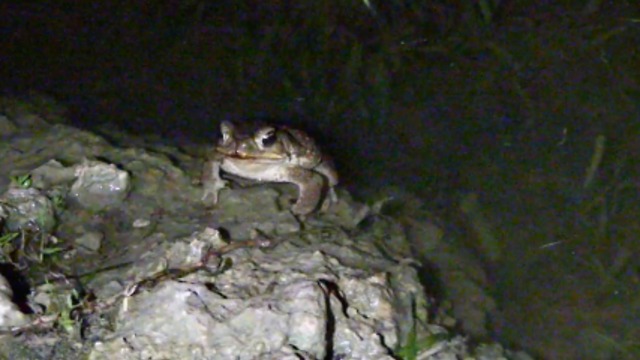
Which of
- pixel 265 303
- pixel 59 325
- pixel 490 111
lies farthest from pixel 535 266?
pixel 59 325

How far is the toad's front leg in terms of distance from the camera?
13.1ft

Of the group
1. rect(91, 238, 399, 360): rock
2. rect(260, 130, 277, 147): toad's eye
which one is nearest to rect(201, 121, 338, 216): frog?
Answer: rect(260, 130, 277, 147): toad's eye

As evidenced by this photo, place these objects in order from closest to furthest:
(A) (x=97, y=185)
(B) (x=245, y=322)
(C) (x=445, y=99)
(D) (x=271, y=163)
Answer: (B) (x=245, y=322) < (A) (x=97, y=185) < (D) (x=271, y=163) < (C) (x=445, y=99)

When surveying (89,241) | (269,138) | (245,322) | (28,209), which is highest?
(269,138)

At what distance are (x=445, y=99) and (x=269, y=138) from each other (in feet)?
5.34

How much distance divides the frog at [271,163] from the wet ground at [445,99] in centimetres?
43

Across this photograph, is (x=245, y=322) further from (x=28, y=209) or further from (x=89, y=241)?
(x=28, y=209)

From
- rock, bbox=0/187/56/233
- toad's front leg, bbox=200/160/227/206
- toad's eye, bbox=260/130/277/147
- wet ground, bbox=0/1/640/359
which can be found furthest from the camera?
wet ground, bbox=0/1/640/359

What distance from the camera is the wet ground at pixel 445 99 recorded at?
4.35m

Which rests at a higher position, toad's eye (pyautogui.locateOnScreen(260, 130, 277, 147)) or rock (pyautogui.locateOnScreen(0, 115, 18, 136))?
toad's eye (pyautogui.locateOnScreen(260, 130, 277, 147))

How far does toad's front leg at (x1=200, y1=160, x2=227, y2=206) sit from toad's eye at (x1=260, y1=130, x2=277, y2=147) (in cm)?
29

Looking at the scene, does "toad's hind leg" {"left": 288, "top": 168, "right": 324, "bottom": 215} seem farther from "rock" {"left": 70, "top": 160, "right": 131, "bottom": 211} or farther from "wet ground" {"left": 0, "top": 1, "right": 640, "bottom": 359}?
"rock" {"left": 70, "top": 160, "right": 131, "bottom": 211}

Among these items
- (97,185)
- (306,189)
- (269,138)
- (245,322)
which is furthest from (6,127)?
(245,322)

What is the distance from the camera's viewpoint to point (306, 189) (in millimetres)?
4148
